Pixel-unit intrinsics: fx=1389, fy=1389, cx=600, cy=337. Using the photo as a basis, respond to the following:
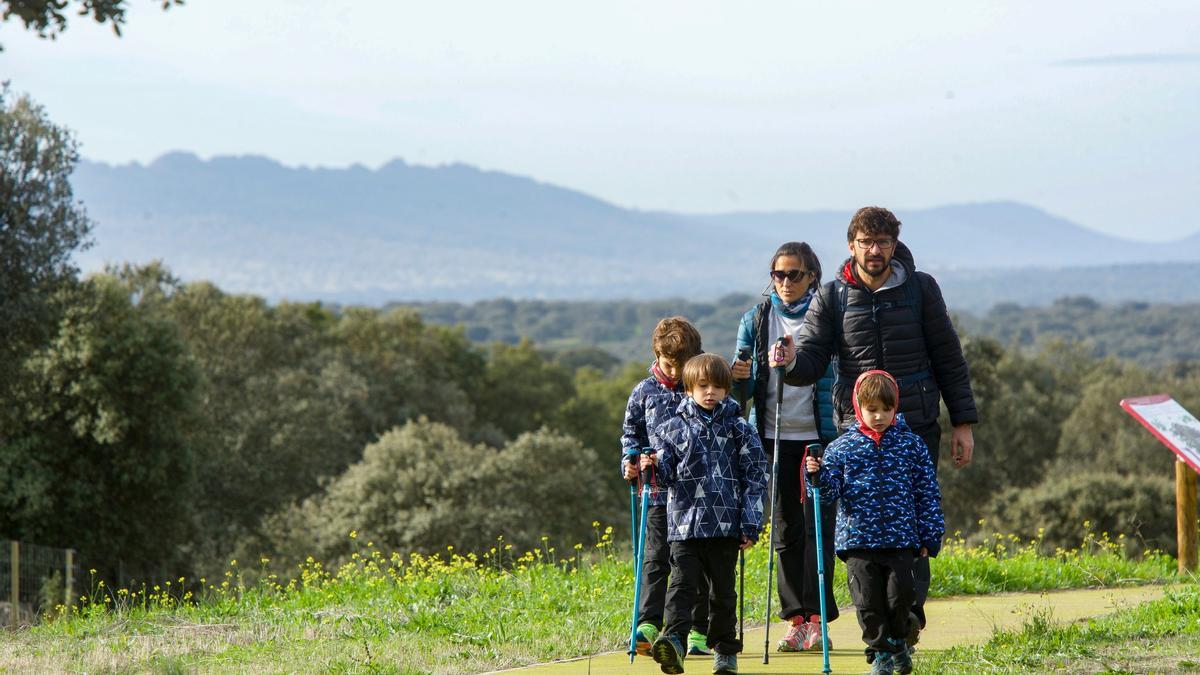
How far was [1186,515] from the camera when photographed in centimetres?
1105

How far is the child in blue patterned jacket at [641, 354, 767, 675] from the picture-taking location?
22.8ft

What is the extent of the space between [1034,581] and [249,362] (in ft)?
122

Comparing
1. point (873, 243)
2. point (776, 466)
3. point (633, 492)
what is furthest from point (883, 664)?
point (873, 243)

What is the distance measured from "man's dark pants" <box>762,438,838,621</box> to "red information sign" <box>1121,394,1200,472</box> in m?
3.51

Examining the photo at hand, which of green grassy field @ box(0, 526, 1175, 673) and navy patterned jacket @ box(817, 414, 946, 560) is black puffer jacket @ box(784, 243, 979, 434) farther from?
green grassy field @ box(0, 526, 1175, 673)

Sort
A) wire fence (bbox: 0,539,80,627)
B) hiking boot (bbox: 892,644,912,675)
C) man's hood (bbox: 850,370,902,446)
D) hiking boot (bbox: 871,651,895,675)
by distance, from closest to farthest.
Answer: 1. hiking boot (bbox: 871,651,895,675)
2. hiking boot (bbox: 892,644,912,675)
3. man's hood (bbox: 850,370,902,446)
4. wire fence (bbox: 0,539,80,627)

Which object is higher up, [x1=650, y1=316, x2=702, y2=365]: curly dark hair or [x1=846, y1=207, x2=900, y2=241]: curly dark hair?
→ [x1=846, y1=207, x2=900, y2=241]: curly dark hair

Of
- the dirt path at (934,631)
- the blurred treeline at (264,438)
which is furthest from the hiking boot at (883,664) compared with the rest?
the blurred treeline at (264,438)

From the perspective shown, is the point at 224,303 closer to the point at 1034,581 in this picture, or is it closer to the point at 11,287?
the point at 11,287

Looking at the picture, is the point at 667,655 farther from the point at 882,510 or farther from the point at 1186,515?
the point at 1186,515

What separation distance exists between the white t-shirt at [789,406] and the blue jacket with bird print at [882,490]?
0.71m

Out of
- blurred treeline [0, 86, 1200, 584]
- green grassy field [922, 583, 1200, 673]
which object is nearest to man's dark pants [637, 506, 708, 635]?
green grassy field [922, 583, 1200, 673]

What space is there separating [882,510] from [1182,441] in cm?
436

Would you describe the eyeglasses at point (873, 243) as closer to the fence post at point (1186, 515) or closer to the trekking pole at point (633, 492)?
the trekking pole at point (633, 492)
